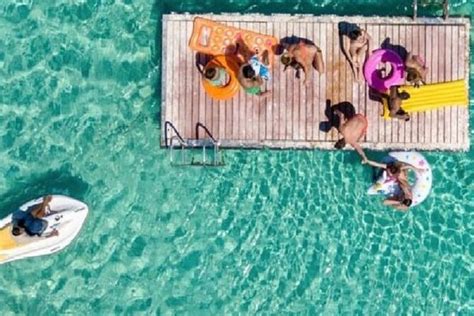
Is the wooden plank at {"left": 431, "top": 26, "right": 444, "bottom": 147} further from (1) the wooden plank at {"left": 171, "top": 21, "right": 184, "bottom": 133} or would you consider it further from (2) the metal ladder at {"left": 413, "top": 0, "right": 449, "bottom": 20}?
(1) the wooden plank at {"left": 171, "top": 21, "right": 184, "bottom": 133}

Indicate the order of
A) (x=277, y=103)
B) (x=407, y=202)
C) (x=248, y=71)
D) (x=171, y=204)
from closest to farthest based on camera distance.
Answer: (x=248, y=71) < (x=407, y=202) < (x=277, y=103) < (x=171, y=204)

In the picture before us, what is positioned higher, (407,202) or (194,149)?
(194,149)

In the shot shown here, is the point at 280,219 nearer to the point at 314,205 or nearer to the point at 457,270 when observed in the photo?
the point at 314,205

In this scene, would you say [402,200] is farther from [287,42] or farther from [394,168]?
[287,42]

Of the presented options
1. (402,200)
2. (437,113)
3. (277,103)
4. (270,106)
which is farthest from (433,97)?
(270,106)

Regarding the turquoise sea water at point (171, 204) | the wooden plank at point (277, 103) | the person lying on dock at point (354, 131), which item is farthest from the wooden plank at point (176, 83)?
the person lying on dock at point (354, 131)

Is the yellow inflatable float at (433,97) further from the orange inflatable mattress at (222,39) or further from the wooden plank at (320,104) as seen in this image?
the orange inflatable mattress at (222,39)
